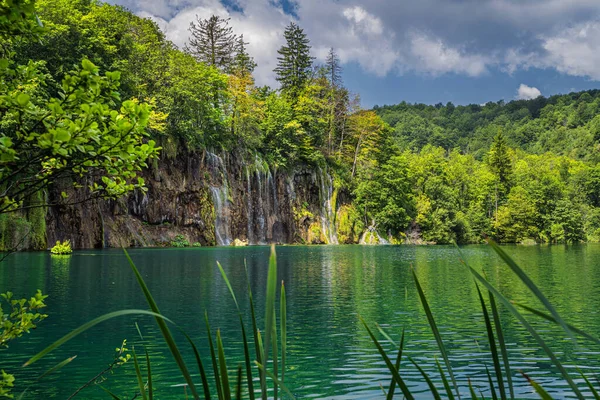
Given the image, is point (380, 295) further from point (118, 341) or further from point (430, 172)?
point (430, 172)

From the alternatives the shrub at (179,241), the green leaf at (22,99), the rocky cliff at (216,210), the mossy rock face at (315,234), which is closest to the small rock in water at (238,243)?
the rocky cliff at (216,210)

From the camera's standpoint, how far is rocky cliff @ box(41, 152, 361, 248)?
33625 mm

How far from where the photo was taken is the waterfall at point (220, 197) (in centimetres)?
4300

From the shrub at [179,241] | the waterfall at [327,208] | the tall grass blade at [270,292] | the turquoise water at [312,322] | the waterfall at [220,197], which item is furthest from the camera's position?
the waterfall at [327,208]

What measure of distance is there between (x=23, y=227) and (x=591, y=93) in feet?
501

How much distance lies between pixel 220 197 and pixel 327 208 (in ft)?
43.2

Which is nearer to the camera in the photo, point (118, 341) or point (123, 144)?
point (123, 144)

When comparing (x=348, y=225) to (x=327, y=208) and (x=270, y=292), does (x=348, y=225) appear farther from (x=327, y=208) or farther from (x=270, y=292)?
(x=270, y=292)

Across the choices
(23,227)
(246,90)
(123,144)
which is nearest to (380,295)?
(123,144)

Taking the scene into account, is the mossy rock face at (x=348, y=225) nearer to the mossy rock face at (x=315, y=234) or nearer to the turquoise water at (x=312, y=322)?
the mossy rock face at (x=315, y=234)

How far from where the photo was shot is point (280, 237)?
162 feet

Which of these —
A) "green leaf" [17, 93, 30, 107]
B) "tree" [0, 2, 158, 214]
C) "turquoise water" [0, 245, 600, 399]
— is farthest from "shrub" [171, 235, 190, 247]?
"green leaf" [17, 93, 30, 107]

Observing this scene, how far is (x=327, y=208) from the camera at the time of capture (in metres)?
52.3

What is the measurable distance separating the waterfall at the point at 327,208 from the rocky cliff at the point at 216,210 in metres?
0.10
